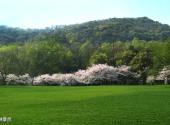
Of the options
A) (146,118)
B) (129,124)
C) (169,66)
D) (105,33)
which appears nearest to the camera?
(129,124)

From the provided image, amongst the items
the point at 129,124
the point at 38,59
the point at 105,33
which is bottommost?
the point at 129,124

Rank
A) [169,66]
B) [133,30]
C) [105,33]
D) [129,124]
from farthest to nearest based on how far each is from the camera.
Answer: [133,30], [105,33], [169,66], [129,124]

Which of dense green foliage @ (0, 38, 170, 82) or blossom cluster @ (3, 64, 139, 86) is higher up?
dense green foliage @ (0, 38, 170, 82)

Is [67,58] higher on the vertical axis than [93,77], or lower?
higher

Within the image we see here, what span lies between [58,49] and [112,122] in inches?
3457

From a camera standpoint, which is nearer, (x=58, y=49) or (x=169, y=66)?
(x=169, y=66)

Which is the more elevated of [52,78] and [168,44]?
[168,44]

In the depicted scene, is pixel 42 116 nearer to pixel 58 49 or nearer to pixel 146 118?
pixel 146 118

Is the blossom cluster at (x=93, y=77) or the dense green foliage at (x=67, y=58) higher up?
the dense green foliage at (x=67, y=58)

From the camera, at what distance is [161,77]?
A: 9338 cm

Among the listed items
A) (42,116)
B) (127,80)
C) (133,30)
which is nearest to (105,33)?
(133,30)

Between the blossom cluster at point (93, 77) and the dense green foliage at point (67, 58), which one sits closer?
the blossom cluster at point (93, 77)

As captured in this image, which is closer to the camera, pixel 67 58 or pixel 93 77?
pixel 93 77

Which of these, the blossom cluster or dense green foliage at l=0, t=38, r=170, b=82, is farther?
dense green foliage at l=0, t=38, r=170, b=82
